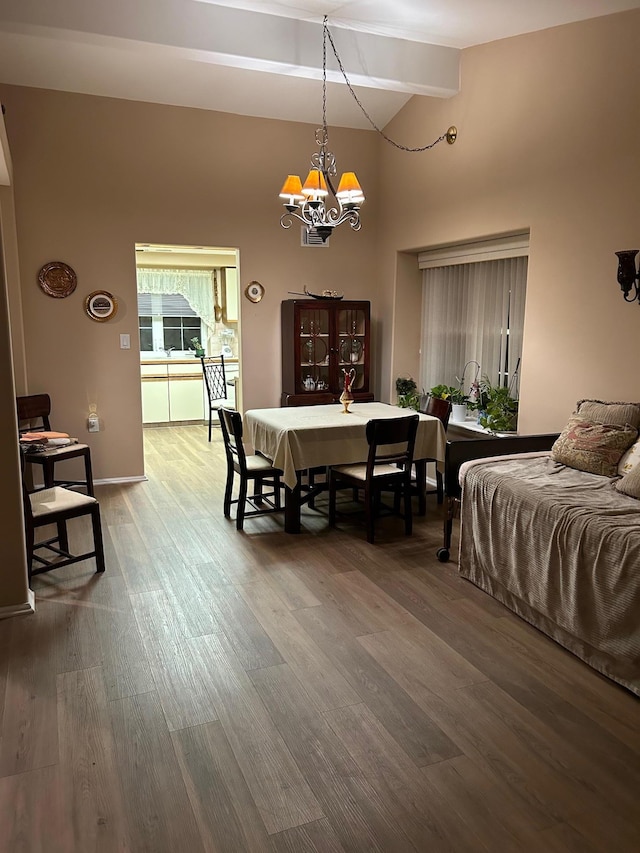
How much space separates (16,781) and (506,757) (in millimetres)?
1596

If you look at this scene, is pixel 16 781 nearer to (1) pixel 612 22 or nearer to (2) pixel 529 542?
(2) pixel 529 542

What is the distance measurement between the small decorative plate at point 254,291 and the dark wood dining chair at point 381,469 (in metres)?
2.36

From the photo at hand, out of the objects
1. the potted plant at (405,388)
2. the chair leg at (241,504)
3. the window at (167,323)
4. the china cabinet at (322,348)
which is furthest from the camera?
the window at (167,323)

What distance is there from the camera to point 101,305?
5477 mm

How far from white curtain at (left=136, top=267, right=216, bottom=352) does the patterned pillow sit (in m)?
6.15

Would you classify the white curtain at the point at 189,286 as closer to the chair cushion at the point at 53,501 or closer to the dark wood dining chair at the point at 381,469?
the dark wood dining chair at the point at 381,469

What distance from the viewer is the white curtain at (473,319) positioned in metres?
4.98

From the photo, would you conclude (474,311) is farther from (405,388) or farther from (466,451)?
(466,451)

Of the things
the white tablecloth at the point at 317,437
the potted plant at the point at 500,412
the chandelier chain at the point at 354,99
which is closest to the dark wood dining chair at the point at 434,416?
the white tablecloth at the point at 317,437

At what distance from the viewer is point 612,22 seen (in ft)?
12.0

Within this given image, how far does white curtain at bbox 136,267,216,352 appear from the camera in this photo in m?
8.47

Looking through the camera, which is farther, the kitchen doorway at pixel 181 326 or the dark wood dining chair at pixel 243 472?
the kitchen doorway at pixel 181 326

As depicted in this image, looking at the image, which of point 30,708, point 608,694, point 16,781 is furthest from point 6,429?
point 608,694

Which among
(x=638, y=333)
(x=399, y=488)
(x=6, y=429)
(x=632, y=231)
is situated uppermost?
(x=632, y=231)
